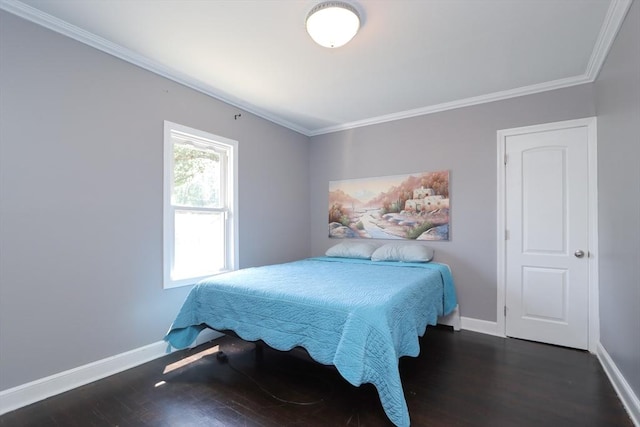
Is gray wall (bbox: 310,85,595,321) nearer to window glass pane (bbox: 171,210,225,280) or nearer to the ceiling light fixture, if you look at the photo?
the ceiling light fixture

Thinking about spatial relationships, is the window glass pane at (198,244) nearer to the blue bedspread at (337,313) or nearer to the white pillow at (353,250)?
the blue bedspread at (337,313)

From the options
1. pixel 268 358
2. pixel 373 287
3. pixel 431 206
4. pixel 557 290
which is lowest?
pixel 268 358

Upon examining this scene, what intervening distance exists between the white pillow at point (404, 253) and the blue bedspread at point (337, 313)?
A: 0.31 meters

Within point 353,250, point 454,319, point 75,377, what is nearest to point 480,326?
point 454,319

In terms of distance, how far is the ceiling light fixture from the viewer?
1840mm

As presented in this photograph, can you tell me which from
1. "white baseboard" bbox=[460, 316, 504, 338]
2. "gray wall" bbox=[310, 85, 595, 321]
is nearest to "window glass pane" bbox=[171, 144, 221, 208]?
"gray wall" bbox=[310, 85, 595, 321]

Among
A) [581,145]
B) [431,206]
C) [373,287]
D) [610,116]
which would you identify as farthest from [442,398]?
[581,145]

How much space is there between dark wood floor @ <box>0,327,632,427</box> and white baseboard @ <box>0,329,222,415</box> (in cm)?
6

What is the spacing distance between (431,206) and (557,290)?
56.6 inches

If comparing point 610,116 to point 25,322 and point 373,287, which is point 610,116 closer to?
point 373,287

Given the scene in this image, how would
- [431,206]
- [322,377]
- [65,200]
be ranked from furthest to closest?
[431,206] → [322,377] → [65,200]

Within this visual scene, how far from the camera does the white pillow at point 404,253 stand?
10.9 ft

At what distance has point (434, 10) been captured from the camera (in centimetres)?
193

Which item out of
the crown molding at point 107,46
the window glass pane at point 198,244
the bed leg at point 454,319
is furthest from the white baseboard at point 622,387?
the crown molding at point 107,46
